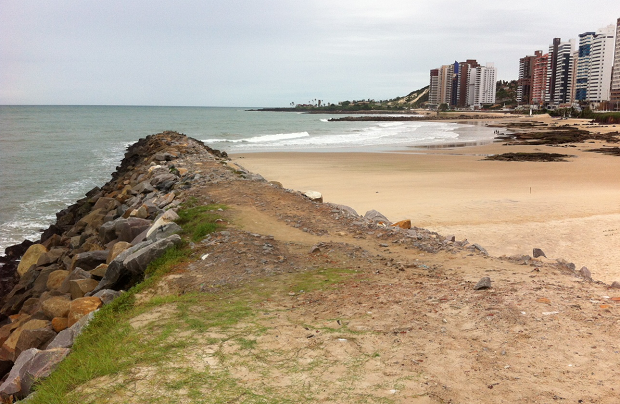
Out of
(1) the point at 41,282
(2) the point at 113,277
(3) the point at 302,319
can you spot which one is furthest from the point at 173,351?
(1) the point at 41,282

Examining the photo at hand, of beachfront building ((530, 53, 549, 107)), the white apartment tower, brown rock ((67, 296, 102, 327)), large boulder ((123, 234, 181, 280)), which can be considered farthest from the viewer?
beachfront building ((530, 53, 549, 107))

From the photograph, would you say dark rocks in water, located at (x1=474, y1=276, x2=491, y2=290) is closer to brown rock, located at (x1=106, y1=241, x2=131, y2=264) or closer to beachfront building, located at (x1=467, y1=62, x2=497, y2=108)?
brown rock, located at (x1=106, y1=241, x2=131, y2=264)

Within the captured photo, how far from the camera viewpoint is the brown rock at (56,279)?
9.12 meters

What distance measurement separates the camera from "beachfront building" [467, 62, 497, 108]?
182m

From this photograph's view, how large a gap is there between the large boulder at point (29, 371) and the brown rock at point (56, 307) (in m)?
1.90

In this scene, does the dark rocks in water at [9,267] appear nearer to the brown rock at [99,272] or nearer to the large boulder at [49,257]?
the large boulder at [49,257]

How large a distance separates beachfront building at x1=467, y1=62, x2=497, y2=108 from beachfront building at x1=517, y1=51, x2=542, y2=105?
10601mm

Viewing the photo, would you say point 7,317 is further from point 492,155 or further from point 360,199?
point 492,155

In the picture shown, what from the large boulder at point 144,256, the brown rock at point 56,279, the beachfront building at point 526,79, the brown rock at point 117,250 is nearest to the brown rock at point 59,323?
the large boulder at point 144,256

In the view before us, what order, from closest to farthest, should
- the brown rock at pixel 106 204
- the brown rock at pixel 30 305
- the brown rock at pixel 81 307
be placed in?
1. the brown rock at pixel 81 307
2. the brown rock at pixel 30 305
3. the brown rock at pixel 106 204

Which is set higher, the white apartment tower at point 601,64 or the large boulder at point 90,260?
the white apartment tower at point 601,64

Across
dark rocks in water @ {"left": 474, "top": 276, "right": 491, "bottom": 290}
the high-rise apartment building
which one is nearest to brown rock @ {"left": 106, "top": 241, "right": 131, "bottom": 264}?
dark rocks in water @ {"left": 474, "top": 276, "right": 491, "bottom": 290}

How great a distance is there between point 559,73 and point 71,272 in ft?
537

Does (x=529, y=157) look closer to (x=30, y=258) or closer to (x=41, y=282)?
(x=30, y=258)
